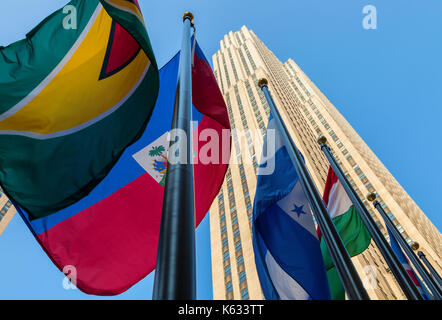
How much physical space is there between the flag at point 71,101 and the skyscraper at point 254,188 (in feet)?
122

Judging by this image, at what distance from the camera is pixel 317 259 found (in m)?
7.44

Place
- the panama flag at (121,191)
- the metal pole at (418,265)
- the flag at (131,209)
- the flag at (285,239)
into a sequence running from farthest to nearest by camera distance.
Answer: the metal pole at (418,265)
the flag at (285,239)
the flag at (131,209)
the panama flag at (121,191)

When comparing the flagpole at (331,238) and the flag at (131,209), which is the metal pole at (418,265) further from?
the flag at (131,209)

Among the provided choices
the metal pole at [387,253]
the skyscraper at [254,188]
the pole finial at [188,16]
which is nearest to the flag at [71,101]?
the pole finial at [188,16]

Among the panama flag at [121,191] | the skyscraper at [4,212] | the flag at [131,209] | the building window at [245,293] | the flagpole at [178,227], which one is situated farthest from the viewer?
the skyscraper at [4,212]

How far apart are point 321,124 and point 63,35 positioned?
8078cm

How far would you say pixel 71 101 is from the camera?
6.66m

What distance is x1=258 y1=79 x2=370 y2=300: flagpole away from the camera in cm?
521

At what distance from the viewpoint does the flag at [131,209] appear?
6.68 m

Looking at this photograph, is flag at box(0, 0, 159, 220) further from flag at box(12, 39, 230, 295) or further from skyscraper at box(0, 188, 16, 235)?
skyscraper at box(0, 188, 16, 235)

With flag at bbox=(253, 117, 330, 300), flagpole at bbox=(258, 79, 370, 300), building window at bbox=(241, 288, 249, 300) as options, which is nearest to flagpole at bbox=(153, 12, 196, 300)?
flagpole at bbox=(258, 79, 370, 300)

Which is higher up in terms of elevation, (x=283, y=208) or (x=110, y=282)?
(x=283, y=208)
